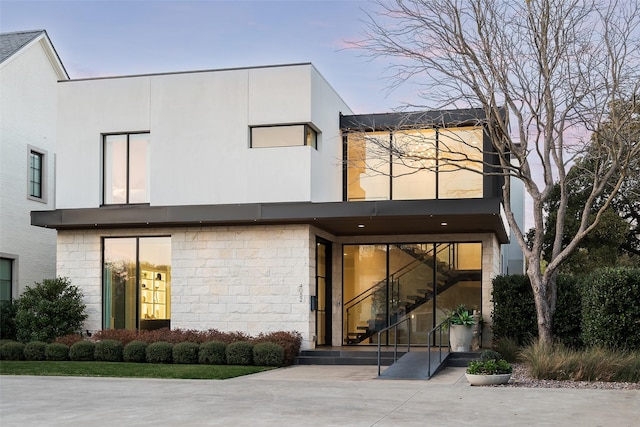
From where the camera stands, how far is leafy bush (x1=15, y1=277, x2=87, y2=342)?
21500mm

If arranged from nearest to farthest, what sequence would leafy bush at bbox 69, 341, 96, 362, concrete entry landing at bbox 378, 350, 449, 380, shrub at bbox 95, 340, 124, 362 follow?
concrete entry landing at bbox 378, 350, 449, 380 → shrub at bbox 95, 340, 124, 362 → leafy bush at bbox 69, 341, 96, 362

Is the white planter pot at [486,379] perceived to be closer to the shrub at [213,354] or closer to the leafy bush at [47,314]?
the shrub at [213,354]

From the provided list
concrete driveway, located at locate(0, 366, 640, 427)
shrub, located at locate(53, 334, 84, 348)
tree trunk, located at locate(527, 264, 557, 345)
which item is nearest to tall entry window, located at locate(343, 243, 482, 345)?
tree trunk, located at locate(527, 264, 557, 345)

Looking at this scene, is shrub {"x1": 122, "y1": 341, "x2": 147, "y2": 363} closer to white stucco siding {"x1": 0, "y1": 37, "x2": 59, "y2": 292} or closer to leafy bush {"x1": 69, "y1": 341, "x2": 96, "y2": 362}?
leafy bush {"x1": 69, "y1": 341, "x2": 96, "y2": 362}

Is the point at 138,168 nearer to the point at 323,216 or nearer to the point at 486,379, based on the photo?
the point at 323,216

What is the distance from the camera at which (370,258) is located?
24094mm

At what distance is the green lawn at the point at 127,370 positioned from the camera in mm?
16797

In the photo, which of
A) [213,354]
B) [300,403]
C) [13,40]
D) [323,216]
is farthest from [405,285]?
[13,40]

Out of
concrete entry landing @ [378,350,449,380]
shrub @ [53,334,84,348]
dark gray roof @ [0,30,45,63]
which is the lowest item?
concrete entry landing @ [378,350,449,380]

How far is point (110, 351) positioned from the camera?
65.9ft

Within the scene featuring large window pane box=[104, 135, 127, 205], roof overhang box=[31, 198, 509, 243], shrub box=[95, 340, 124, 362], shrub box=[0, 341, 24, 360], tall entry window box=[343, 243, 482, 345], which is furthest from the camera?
tall entry window box=[343, 243, 482, 345]

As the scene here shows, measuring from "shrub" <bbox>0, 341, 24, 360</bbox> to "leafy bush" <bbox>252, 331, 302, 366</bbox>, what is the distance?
20.5 feet

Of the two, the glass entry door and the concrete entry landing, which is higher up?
the glass entry door

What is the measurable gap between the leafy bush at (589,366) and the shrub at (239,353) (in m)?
6.88
